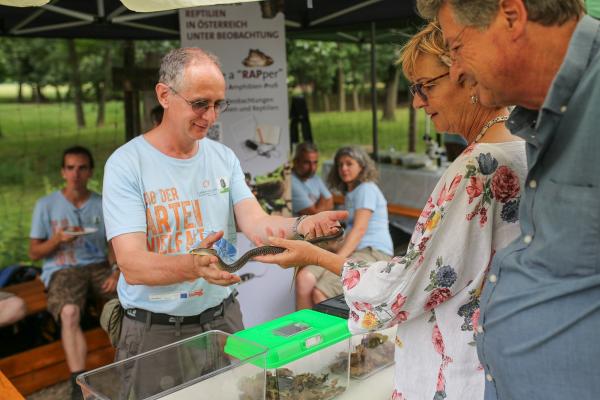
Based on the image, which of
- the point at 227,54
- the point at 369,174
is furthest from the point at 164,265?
the point at 369,174

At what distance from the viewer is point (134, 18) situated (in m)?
5.45

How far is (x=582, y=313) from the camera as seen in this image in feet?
3.61

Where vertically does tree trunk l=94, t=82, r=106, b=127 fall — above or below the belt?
above

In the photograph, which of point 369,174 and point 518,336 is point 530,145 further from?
point 369,174

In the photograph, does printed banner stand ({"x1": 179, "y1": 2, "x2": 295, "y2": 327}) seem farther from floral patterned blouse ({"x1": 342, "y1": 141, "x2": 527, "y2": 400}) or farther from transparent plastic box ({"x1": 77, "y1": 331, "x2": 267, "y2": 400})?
floral patterned blouse ({"x1": 342, "y1": 141, "x2": 527, "y2": 400})

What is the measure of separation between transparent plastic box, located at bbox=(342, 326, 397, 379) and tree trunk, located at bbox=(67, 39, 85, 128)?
1021 centimetres

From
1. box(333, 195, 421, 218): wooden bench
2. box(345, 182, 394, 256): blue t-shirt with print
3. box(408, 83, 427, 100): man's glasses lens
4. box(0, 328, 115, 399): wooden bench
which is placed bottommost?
box(0, 328, 115, 399): wooden bench

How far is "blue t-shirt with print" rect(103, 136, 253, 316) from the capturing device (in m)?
2.17

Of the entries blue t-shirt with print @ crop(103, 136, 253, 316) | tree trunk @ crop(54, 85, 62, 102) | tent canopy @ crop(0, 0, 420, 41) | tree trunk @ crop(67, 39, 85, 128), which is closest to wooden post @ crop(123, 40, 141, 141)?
tent canopy @ crop(0, 0, 420, 41)

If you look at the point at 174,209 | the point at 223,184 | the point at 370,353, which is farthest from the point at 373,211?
the point at 174,209

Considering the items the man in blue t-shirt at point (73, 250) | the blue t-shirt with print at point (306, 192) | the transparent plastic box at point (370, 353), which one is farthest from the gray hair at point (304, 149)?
the transparent plastic box at point (370, 353)

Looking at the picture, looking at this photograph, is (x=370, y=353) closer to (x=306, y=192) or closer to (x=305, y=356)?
(x=305, y=356)

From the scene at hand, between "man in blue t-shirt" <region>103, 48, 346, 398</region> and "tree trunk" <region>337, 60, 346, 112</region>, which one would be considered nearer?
"man in blue t-shirt" <region>103, 48, 346, 398</region>

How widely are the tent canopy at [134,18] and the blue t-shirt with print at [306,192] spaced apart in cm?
176
